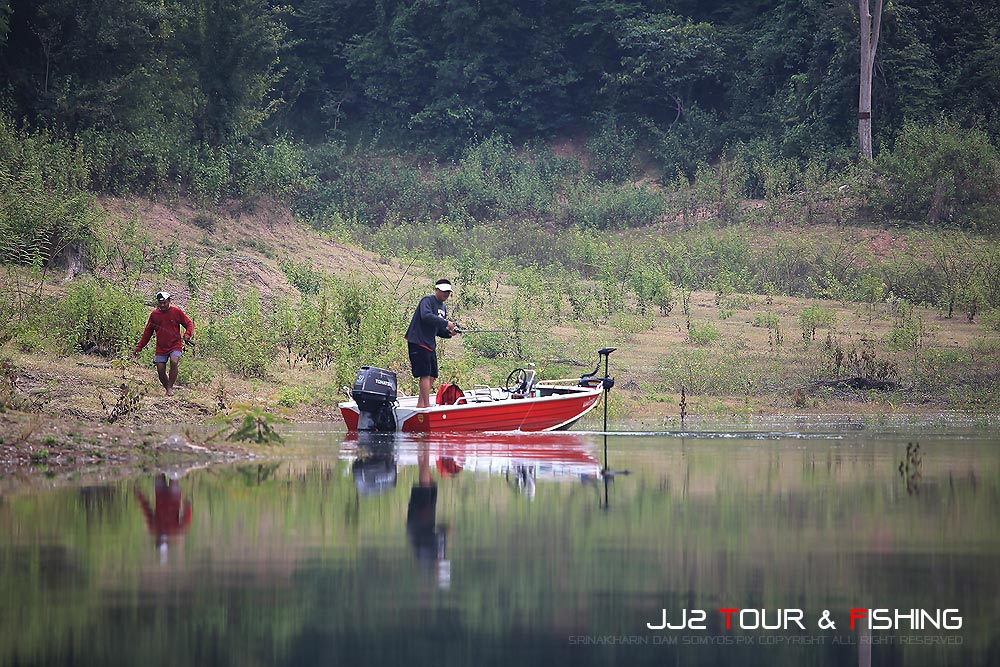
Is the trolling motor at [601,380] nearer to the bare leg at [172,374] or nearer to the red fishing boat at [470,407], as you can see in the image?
the red fishing boat at [470,407]

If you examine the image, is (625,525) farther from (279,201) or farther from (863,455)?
(279,201)

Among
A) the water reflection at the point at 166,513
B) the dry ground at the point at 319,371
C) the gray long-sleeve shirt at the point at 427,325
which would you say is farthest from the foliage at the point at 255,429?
the water reflection at the point at 166,513

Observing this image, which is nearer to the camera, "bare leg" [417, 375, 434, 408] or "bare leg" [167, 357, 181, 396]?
"bare leg" [417, 375, 434, 408]

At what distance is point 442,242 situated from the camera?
141 ft

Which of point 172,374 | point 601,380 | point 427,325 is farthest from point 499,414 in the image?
point 172,374

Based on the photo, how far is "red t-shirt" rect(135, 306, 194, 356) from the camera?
20375 mm

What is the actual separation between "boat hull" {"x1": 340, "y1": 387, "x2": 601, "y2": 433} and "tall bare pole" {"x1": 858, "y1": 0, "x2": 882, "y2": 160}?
27.5m

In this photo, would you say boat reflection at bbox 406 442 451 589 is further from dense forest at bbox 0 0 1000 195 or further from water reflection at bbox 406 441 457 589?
dense forest at bbox 0 0 1000 195

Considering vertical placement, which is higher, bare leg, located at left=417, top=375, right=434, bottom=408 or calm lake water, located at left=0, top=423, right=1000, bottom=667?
bare leg, located at left=417, top=375, right=434, bottom=408

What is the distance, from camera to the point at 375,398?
1891 cm

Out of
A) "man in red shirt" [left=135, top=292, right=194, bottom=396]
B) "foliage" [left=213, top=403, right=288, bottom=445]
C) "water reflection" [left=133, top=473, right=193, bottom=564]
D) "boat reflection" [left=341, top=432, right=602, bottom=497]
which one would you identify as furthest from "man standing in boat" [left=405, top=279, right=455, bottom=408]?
"water reflection" [left=133, top=473, right=193, bottom=564]

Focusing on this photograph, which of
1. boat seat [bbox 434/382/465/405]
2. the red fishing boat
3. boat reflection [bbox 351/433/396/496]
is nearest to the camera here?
boat reflection [bbox 351/433/396/496]

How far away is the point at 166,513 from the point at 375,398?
7.20 m

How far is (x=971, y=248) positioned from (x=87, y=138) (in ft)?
72.3
